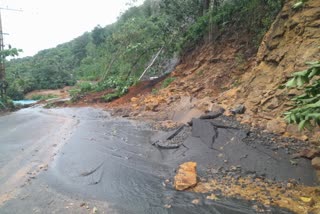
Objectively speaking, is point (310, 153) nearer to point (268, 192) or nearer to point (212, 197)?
point (268, 192)

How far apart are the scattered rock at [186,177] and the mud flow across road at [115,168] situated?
0.40ft

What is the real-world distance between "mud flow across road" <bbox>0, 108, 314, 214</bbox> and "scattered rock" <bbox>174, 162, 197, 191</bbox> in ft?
0.40

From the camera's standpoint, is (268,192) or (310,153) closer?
(268,192)

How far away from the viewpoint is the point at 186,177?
14.0 ft

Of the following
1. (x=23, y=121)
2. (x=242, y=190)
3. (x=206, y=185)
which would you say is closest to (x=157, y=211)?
(x=206, y=185)

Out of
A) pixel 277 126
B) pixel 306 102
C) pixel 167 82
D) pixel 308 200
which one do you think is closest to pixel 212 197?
pixel 308 200

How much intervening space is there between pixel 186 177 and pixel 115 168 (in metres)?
1.39

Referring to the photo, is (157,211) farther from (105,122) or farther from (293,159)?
(105,122)

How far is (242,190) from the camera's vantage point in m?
3.98

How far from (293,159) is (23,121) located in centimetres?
873

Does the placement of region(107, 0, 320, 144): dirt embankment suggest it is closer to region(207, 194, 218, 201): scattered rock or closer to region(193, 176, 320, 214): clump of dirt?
region(193, 176, 320, 214): clump of dirt

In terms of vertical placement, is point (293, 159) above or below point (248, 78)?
below

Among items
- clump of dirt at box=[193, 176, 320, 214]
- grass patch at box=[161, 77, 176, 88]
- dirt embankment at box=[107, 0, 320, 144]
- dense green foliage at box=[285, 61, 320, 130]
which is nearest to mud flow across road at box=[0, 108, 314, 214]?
clump of dirt at box=[193, 176, 320, 214]

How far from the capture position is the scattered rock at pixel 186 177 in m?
4.11
